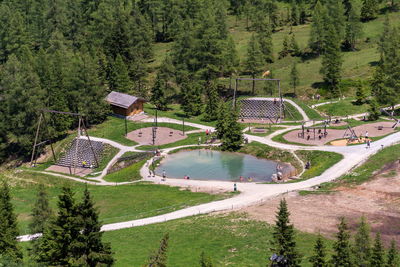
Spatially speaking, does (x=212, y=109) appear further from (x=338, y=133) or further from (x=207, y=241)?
(x=207, y=241)

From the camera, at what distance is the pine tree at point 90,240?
149ft

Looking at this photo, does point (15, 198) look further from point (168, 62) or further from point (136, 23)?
point (136, 23)

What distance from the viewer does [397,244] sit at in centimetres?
5206

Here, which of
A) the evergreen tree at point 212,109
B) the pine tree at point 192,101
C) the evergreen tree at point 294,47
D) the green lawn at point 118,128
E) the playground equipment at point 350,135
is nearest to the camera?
the playground equipment at point 350,135

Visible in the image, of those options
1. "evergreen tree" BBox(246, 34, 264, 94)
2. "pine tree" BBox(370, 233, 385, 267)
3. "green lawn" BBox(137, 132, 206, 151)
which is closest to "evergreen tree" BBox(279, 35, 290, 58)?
"evergreen tree" BBox(246, 34, 264, 94)


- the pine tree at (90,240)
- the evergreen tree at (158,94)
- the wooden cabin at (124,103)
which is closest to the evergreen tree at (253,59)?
the evergreen tree at (158,94)

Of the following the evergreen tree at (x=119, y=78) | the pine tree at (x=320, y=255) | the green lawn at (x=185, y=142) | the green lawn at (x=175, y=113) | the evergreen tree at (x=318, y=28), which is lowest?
the pine tree at (x=320, y=255)

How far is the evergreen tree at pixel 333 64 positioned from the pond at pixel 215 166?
124 feet

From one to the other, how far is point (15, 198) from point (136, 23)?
248 feet

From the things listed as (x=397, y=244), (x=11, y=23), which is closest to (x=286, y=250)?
(x=397, y=244)

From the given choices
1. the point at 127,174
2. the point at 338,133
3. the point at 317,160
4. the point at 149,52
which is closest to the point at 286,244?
the point at 317,160

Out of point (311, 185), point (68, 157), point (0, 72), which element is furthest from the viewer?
point (0, 72)

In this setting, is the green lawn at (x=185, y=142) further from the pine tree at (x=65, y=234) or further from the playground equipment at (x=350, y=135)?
the pine tree at (x=65, y=234)

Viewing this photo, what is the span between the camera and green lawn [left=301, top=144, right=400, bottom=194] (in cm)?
7000
